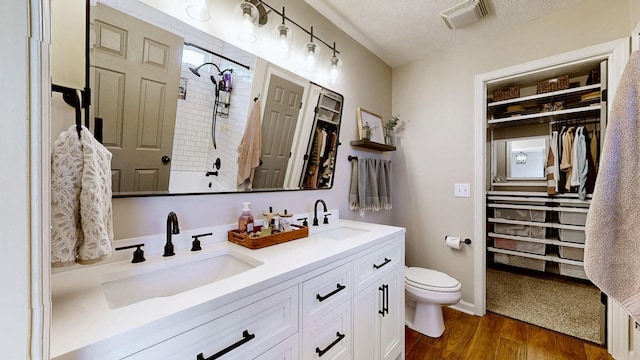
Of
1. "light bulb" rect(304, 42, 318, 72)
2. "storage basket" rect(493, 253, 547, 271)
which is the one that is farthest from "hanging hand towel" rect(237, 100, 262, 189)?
"storage basket" rect(493, 253, 547, 271)

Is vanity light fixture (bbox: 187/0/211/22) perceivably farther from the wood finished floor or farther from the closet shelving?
the closet shelving

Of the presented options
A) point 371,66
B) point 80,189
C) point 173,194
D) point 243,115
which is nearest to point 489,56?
point 371,66

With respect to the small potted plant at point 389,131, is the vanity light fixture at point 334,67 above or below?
above

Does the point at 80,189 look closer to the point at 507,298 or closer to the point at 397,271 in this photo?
the point at 397,271

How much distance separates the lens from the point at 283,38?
150 centimetres

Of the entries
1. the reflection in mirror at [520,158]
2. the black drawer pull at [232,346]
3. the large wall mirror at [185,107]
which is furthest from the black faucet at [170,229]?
the reflection in mirror at [520,158]

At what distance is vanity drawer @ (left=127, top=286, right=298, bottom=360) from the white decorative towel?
104 cm

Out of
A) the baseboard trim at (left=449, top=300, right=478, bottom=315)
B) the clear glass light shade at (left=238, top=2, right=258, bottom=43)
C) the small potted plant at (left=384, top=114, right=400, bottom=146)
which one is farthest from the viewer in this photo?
the small potted plant at (left=384, top=114, right=400, bottom=146)

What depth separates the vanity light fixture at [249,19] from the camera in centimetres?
130

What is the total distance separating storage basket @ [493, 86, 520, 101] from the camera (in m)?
2.74

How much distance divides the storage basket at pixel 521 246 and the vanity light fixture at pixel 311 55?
9.86ft

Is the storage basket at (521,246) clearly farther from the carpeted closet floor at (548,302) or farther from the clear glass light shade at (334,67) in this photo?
the clear glass light shade at (334,67)

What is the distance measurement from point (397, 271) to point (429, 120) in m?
1.54

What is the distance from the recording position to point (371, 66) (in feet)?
7.89
